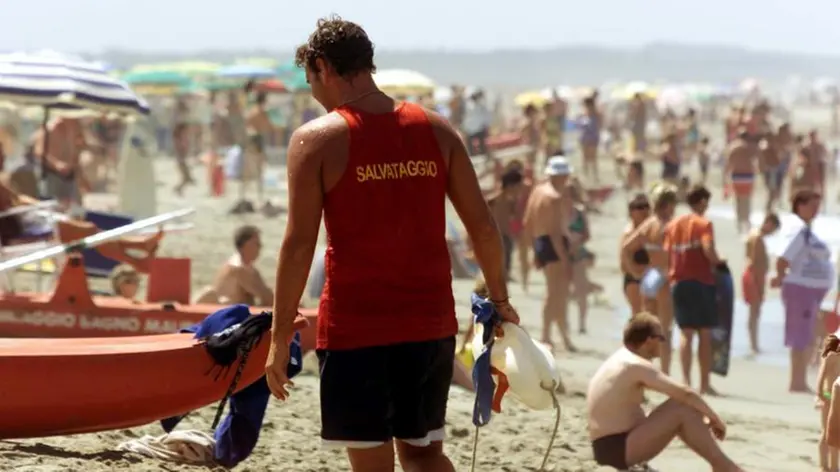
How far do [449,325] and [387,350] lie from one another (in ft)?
0.74

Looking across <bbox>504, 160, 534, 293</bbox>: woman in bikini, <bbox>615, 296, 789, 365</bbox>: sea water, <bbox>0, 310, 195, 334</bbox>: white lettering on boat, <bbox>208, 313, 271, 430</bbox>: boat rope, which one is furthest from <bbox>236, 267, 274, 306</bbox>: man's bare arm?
<bbox>504, 160, 534, 293</bbox>: woman in bikini

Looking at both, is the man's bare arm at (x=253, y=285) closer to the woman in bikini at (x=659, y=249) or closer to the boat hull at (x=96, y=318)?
the boat hull at (x=96, y=318)

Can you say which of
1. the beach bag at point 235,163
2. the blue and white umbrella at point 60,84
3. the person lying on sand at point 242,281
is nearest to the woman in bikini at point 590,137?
the beach bag at point 235,163

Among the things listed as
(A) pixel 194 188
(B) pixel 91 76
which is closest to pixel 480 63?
(A) pixel 194 188

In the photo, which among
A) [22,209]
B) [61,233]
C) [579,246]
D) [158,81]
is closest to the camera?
[22,209]

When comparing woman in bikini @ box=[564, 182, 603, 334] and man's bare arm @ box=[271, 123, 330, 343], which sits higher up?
man's bare arm @ box=[271, 123, 330, 343]

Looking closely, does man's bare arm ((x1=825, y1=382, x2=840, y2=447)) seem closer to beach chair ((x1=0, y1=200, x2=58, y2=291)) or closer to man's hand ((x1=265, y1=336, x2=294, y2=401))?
man's hand ((x1=265, y1=336, x2=294, y2=401))

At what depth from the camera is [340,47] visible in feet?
14.6

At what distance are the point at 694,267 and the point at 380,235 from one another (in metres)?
5.92

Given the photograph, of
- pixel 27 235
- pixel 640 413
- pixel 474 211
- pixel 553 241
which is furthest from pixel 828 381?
pixel 27 235

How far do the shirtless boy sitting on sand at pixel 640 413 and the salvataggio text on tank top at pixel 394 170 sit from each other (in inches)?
108

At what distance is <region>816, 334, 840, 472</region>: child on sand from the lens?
5.52 m

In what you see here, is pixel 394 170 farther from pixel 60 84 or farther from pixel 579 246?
pixel 579 246

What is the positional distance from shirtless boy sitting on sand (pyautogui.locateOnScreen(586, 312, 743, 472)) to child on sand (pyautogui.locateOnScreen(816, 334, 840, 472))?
0.38 meters
